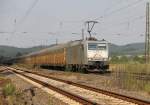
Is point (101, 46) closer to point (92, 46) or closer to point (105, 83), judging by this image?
point (92, 46)

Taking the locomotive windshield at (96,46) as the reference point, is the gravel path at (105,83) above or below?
below

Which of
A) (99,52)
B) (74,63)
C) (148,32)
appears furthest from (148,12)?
(74,63)

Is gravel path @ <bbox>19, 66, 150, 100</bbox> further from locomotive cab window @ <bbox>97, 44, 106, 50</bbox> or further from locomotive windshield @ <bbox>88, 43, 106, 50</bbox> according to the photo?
locomotive cab window @ <bbox>97, 44, 106, 50</bbox>

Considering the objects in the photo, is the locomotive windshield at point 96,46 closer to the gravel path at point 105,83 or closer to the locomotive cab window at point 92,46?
the locomotive cab window at point 92,46

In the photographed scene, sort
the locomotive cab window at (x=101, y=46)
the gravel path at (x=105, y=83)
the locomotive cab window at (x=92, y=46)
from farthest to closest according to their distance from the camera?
1. the locomotive cab window at (x=101, y=46)
2. the locomotive cab window at (x=92, y=46)
3. the gravel path at (x=105, y=83)

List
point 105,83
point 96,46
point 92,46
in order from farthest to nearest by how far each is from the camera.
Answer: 1. point 96,46
2. point 92,46
3. point 105,83

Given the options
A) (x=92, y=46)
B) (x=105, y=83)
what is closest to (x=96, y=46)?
(x=92, y=46)

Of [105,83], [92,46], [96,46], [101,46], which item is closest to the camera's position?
[105,83]

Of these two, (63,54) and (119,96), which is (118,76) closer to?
(119,96)

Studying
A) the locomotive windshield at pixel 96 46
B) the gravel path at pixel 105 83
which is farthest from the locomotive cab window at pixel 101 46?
the gravel path at pixel 105 83

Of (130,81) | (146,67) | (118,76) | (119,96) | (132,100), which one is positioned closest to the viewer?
(132,100)

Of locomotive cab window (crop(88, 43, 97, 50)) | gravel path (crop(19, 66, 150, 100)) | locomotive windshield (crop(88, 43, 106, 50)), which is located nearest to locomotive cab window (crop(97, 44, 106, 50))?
locomotive windshield (crop(88, 43, 106, 50))

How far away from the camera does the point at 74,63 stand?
144 ft

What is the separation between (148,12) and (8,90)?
2359 cm
